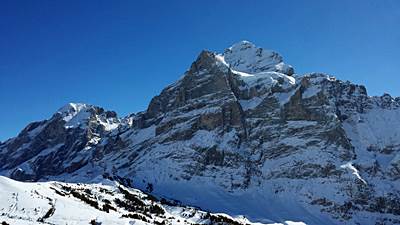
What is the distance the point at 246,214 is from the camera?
18875 cm

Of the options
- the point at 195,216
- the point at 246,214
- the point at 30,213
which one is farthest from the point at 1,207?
the point at 246,214

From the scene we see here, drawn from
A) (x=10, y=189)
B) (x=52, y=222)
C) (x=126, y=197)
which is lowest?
(x=52, y=222)

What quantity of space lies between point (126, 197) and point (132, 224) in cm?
7457

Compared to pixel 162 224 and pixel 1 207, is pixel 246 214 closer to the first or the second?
pixel 162 224

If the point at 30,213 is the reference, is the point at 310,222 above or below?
above

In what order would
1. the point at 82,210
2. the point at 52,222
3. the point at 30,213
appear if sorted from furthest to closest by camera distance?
the point at 82,210 → the point at 30,213 → the point at 52,222

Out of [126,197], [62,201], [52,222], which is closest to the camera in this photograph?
[52,222]

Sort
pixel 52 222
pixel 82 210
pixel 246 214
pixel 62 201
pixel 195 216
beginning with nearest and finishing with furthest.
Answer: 1. pixel 52 222
2. pixel 82 210
3. pixel 62 201
4. pixel 195 216
5. pixel 246 214

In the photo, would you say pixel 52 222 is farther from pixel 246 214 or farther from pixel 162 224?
pixel 246 214

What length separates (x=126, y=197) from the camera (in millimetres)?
136125

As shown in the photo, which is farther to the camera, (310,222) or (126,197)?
(310,222)

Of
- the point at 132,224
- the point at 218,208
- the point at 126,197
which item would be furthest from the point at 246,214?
the point at 132,224

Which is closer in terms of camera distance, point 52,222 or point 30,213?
point 52,222

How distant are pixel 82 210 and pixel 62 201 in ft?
29.3
